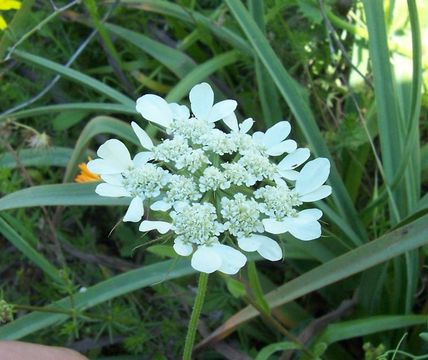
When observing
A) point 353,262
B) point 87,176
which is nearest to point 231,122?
point 353,262

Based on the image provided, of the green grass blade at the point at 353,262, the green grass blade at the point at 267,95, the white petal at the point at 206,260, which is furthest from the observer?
the green grass blade at the point at 267,95

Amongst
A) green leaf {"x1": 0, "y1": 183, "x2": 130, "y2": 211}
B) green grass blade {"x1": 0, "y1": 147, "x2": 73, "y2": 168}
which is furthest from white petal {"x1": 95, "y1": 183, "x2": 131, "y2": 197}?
green grass blade {"x1": 0, "y1": 147, "x2": 73, "y2": 168}

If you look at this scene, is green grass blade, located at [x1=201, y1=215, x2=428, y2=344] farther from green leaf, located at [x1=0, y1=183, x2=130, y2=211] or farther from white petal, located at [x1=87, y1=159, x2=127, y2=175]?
white petal, located at [x1=87, y1=159, x2=127, y2=175]

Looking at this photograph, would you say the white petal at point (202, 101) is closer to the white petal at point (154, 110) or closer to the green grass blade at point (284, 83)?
the white petal at point (154, 110)

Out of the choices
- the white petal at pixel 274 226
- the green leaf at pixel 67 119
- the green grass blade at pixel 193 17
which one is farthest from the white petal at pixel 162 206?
the green leaf at pixel 67 119

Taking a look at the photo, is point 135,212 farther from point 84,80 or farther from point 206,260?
point 84,80
